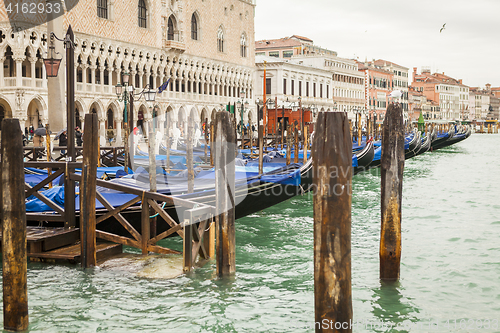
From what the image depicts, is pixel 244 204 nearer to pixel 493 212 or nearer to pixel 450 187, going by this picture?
pixel 493 212

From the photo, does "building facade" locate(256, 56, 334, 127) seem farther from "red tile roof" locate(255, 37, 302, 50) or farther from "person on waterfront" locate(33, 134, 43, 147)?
"person on waterfront" locate(33, 134, 43, 147)

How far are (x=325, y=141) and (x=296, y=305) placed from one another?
1.61 m

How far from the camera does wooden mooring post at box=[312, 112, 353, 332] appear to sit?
268 cm

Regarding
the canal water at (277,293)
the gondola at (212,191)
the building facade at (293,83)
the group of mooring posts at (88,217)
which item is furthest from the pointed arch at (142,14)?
the group of mooring posts at (88,217)

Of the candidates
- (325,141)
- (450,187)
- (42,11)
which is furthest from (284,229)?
(42,11)

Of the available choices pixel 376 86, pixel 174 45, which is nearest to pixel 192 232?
pixel 174 45

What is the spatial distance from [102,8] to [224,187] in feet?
59.6

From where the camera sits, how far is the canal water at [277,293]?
11.8 ft

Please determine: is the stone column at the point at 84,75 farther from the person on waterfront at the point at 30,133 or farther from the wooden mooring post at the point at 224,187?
the wooden mooring post at the point at 224,187

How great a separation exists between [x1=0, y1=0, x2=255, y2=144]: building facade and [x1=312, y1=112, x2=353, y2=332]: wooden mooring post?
11.8 m

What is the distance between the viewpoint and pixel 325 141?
8.83 ft

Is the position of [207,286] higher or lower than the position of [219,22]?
lower

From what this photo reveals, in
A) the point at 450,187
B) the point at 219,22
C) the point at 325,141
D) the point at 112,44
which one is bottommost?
the point at 450,187

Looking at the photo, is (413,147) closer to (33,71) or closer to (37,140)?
(37,140)
